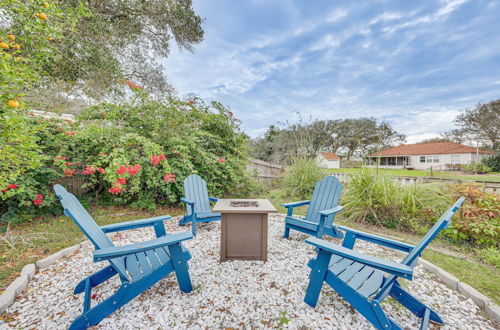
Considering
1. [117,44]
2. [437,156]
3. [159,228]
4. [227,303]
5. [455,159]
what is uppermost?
[117,44]

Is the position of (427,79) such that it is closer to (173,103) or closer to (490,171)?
(173,103)

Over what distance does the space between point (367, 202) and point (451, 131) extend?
85.1 feet

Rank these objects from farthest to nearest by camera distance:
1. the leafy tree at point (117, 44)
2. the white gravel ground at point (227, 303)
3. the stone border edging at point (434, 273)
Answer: the leafy tree at point (117, 44) → the stone border edging at point (434, 273) → the white gravel ground at point (227, 303)

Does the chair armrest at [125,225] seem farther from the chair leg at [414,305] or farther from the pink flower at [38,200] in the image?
the pink flower at [38,200]

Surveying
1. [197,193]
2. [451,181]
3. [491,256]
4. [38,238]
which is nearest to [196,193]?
[197,193]

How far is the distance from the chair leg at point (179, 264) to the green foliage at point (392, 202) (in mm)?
2678

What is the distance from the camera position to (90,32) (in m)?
4.29

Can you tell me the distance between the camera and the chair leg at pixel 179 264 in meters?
1.47

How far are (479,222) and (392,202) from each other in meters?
0.91

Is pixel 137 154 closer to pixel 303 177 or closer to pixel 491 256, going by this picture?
pixel 303 177

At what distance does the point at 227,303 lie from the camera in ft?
4.88

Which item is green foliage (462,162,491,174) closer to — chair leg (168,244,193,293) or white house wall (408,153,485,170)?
white house wall (408,153,485,170)

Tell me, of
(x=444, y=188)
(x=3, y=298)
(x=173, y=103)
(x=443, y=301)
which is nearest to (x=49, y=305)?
(x=3, y=298)

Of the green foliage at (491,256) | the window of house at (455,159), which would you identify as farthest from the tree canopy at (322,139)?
the window of house at (455,159)
